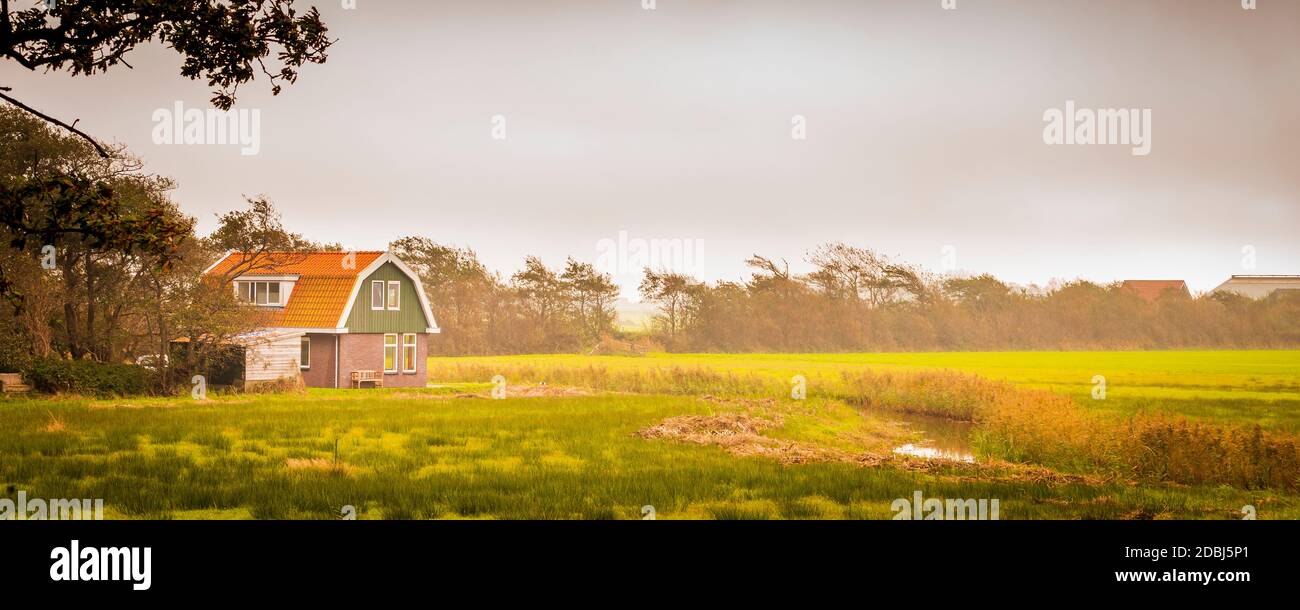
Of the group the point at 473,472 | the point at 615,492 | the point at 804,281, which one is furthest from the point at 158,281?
the point at 804,281

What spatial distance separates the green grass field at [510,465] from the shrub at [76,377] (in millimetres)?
1568

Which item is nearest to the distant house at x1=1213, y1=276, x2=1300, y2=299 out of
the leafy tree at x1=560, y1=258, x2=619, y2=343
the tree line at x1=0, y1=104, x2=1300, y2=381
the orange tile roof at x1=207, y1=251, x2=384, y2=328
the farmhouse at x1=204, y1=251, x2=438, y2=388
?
the tree line at x1=0, y1=104, x2=1300, y2=381

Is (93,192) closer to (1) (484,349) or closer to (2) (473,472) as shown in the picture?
(2) (473,472)

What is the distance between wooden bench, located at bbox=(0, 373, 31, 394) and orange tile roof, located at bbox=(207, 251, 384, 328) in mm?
8953

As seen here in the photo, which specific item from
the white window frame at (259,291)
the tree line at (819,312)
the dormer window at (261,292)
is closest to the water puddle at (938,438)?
the white window frame at (259,291)

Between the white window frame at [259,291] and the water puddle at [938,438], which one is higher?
the white window frame at [259,291]

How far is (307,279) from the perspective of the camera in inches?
1537

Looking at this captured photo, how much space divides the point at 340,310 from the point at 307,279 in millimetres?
3147

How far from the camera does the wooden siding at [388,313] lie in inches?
1502

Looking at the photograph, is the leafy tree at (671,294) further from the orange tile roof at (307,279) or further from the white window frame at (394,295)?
the orange tile roof at (307,279)

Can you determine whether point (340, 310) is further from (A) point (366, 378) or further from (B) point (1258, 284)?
(B) point (1258, 284)

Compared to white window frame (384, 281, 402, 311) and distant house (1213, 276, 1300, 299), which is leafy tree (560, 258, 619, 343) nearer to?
white window frame (384, 281, 402, 311)

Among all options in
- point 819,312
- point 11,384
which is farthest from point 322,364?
point 819,312

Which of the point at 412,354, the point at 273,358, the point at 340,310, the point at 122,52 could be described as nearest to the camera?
the point at 122,52
